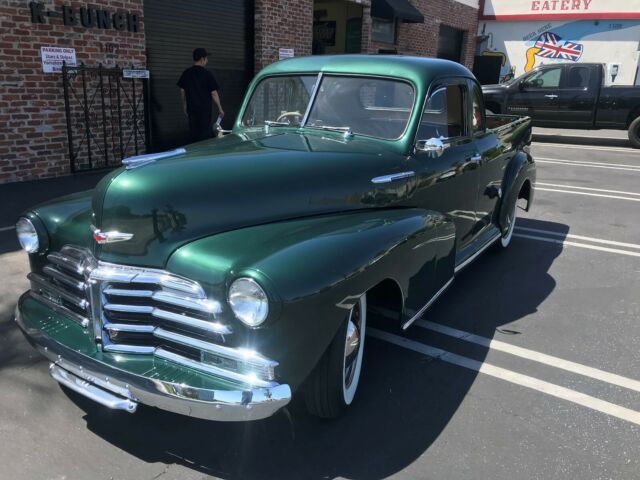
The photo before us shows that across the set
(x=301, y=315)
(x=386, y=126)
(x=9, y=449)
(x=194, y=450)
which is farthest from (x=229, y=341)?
(x=386, y=126)

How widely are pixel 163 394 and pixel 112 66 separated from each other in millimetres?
6963

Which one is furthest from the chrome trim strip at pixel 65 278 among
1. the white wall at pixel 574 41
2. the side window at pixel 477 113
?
the white wall at pixel 574 41

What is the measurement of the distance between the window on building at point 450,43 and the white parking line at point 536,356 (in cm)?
1727

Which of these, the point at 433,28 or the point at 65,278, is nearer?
the point at 65,278

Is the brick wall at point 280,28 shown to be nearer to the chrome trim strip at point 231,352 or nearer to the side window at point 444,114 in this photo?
the side window at point 444,114

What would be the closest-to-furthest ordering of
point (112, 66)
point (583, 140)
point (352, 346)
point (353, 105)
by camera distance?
point (352, 346), point (353, 105), point (112, 66), point (583, 140)

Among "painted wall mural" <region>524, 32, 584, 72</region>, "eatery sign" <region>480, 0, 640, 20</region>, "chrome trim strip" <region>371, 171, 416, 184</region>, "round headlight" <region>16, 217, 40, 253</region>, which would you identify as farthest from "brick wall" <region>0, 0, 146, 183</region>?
"painted wall mural" <region>524, 32, 584, 72</region>

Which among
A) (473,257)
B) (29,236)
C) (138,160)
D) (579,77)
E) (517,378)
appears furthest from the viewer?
(579,77)

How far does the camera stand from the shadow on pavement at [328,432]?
2.48 meters

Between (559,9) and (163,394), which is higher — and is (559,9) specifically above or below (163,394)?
above

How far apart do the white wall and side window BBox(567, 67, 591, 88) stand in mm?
9068

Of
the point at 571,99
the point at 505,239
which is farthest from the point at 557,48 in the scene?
the point at 505,239

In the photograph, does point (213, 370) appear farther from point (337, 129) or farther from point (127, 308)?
point (337, 129)

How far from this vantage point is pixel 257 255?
2324 mm
